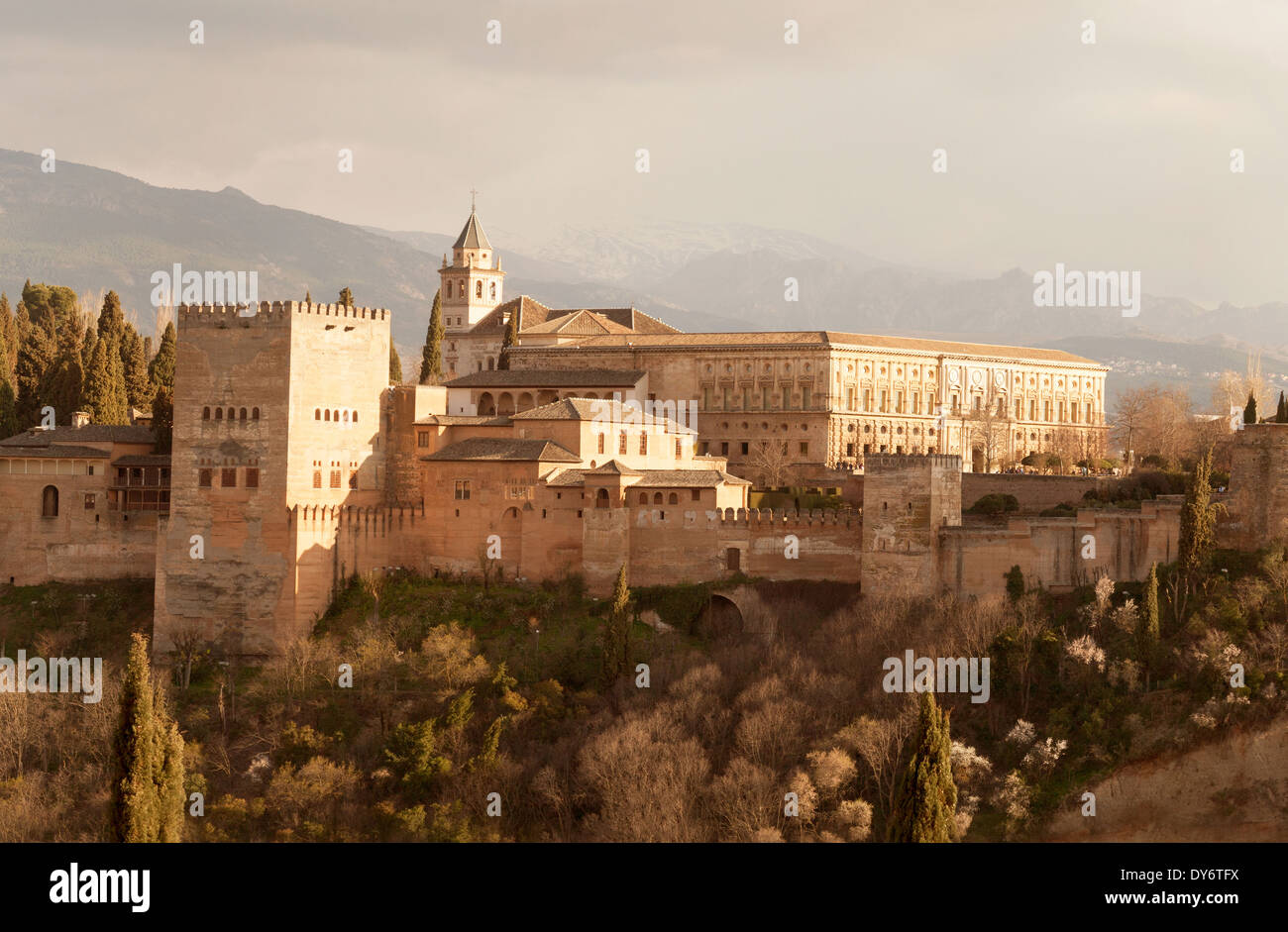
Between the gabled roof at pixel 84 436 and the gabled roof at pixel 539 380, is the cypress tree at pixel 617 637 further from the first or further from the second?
the gabled roof at pixel 84 436

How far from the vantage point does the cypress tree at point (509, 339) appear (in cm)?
6969

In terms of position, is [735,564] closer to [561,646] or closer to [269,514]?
[561,646]

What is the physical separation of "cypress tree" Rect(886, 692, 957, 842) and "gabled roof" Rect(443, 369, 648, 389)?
29.6m

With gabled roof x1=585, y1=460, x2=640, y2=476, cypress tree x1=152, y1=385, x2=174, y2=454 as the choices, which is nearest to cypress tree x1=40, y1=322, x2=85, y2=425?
cypress tree x1=152, y1=385, x2=174, y2=454

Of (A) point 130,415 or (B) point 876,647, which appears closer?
(B) point 876,647

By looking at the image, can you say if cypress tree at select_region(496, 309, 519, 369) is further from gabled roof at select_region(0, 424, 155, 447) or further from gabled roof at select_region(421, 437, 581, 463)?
gabled roof at select_region(421, 437, 581, 463)

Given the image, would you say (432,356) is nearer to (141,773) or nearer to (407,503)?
(407,503)

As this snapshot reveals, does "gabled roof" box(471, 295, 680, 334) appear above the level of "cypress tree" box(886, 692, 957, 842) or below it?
above

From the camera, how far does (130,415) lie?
201 feet

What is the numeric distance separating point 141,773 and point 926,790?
16.3 meters

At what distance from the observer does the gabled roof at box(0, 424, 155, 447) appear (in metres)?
52.4

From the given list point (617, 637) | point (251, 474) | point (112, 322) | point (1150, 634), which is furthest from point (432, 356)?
point (1150, 634)
